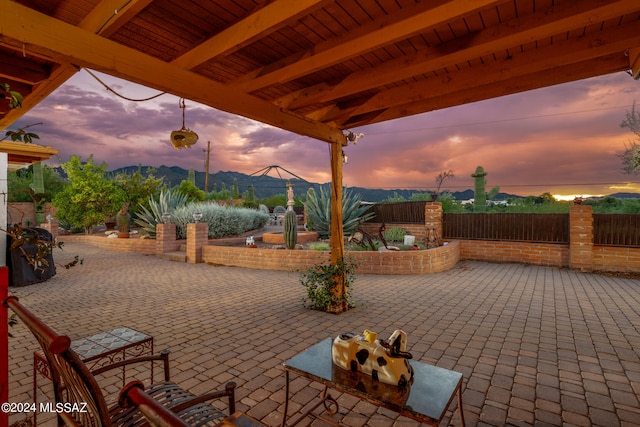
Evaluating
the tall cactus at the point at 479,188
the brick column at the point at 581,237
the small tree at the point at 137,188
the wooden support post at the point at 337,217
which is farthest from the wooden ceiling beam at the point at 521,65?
the small tree at the point at 137,188

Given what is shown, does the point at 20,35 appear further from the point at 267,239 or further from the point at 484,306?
the point at 267,239

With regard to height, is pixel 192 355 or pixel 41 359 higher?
pixel 41 359

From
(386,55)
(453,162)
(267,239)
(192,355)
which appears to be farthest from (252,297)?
(453,162)

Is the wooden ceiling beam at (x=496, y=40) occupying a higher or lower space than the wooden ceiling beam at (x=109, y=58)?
higher

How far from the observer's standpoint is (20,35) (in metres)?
1.86

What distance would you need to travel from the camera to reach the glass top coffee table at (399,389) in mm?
1565

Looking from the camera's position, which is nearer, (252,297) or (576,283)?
(252,297)

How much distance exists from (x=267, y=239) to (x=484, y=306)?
26.4ft

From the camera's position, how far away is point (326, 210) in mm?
12031

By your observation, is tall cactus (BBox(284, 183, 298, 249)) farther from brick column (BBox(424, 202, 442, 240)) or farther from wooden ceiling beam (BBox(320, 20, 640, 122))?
wooden ceiling beam (BBox(320, 20, 640, 122))

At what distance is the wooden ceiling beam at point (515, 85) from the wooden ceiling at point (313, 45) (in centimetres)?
1

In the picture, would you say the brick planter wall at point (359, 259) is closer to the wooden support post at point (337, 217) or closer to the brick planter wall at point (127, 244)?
the wooden support post at point (337, 217)

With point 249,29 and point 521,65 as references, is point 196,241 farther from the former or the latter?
point 521,65

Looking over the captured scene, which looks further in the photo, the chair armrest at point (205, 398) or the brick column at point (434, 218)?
the brick column at point (434, 218)
